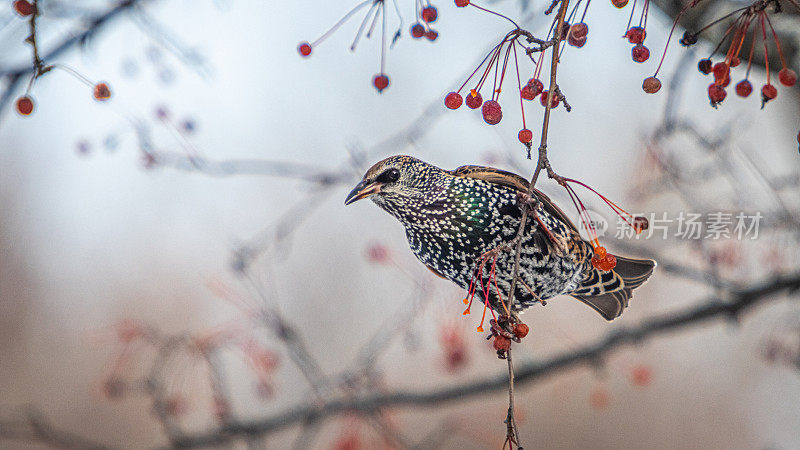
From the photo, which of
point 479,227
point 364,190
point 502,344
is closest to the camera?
point 502,344

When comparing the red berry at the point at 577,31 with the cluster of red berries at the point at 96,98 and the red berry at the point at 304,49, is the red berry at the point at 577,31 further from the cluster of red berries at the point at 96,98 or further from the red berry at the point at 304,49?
the cluster of red berries at the point at 96,98

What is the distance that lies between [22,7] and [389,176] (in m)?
0.49

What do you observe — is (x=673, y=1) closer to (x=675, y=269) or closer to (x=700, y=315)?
(x=675, y=269)

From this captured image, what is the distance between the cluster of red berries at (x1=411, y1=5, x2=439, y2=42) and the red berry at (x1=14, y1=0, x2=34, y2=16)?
0.45m

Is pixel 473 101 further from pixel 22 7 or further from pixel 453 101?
pixel 22 7

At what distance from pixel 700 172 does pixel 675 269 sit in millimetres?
451

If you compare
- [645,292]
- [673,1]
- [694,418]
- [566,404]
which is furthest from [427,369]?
[673,1]

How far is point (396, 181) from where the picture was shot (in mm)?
663

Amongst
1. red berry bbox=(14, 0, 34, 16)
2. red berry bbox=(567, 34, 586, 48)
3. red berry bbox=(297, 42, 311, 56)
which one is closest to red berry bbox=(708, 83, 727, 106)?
red berry bbox=(567, 34, 586, 48)

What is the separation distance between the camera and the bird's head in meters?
0.63

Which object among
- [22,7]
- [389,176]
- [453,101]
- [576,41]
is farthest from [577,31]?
[22,7]

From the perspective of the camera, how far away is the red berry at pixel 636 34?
23.2 inches

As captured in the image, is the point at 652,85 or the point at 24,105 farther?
the point at 24,105

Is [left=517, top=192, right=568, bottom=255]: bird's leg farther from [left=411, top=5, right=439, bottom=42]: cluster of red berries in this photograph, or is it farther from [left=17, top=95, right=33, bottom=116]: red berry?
[left=17, top=95, right=33, bottom=116]: red berry
